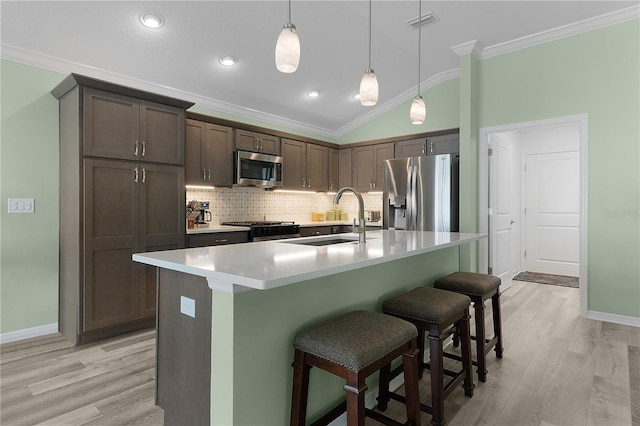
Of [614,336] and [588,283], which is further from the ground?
[588,283]

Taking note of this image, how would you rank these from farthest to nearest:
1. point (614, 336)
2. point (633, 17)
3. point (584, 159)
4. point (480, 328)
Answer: point (584, 159), point (633, 17), point (614, 336), point (480, 328)

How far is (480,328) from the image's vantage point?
7.79ft

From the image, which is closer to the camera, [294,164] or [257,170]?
[257,170]

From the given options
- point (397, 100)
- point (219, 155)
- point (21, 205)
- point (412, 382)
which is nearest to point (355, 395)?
point (412, 382)

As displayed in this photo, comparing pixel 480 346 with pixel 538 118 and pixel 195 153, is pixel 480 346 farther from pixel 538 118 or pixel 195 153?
pixel 195 153

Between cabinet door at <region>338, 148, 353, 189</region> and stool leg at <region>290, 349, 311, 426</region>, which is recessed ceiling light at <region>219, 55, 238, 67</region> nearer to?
cabinet door at <region>338, 148, 353, 189</region>

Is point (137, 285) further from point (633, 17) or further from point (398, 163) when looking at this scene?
point (633, 17)

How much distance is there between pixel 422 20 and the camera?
3.53 meters

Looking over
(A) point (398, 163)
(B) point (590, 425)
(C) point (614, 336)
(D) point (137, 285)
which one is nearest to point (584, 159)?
(C) point (614, 336)

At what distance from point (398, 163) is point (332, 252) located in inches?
127

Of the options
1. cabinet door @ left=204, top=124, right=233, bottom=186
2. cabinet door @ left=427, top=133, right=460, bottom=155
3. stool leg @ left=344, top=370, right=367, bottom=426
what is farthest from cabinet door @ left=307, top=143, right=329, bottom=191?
stool leg @ left=344, top=370, right=367, bottom=426

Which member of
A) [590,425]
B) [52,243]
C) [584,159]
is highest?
[584,159]

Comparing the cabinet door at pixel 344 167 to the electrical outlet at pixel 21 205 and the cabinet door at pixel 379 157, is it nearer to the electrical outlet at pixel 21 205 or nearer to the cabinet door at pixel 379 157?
the cabinet door at pixel 379 157

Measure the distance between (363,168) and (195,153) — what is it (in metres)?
2.61
